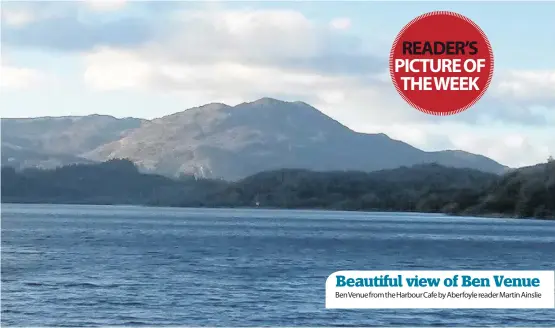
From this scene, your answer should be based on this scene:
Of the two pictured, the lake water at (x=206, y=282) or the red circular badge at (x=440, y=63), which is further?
the lake water at (x=206, y=282)

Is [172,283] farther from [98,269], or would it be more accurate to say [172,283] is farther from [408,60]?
[408,60]

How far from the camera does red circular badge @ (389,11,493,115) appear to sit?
34938mm

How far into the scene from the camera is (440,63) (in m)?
33.7

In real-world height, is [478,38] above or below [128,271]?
above

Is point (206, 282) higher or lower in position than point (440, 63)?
lower

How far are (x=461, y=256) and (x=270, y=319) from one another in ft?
178

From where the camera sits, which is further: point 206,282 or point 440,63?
point 206,282

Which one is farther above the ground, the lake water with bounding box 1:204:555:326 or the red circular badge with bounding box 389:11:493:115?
the red circular badge with bounding box 389:11:493:115

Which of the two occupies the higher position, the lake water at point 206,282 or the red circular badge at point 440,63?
the red circular badge at point 440,63

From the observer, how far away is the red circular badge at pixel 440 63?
34938mm

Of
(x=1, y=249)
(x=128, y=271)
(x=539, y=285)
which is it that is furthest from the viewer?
(x=1, y=249)

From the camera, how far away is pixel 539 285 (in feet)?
102

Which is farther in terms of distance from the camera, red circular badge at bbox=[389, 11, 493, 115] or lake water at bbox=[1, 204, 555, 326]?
lake water at bbox=[1, 204, 555, 326]

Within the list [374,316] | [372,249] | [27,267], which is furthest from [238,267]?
[372,249]
